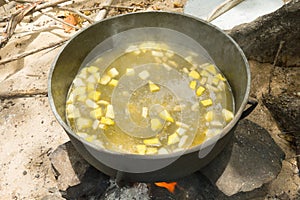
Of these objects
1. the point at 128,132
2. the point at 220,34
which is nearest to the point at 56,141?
the point at 128,132

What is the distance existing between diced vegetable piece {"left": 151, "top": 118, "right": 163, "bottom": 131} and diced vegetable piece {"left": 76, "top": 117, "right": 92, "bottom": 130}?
0.42 metres

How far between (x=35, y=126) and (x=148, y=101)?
1.33 metres

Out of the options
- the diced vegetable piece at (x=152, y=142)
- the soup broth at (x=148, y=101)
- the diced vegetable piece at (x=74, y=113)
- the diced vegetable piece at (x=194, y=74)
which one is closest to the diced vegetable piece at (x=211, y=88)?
the soup broth at (x=148, y=101)

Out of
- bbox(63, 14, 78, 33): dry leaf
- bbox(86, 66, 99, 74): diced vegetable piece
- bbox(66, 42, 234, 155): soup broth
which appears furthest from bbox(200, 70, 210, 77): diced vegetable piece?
bbox(63, 14, 78, 33): dry leaf

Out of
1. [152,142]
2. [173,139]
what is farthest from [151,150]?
[173,139]

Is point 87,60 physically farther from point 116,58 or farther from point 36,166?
point 36,166

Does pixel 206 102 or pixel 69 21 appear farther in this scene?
pixel 69 21

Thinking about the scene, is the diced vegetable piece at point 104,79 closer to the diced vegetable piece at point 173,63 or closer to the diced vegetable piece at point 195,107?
the diced vegetable piece at point 173,63

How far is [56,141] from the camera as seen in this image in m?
3.35

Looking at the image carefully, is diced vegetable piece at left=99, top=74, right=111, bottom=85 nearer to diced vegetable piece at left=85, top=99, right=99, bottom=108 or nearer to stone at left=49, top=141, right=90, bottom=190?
diced vegetable piece at left=85, top=99, right=99, bottom=108

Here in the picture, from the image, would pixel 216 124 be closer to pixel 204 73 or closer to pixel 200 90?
pixel 200 90

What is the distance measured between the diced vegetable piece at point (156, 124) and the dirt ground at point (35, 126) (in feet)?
3.75

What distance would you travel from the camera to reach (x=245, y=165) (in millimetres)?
2777

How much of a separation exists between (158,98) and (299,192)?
1.36 metres
